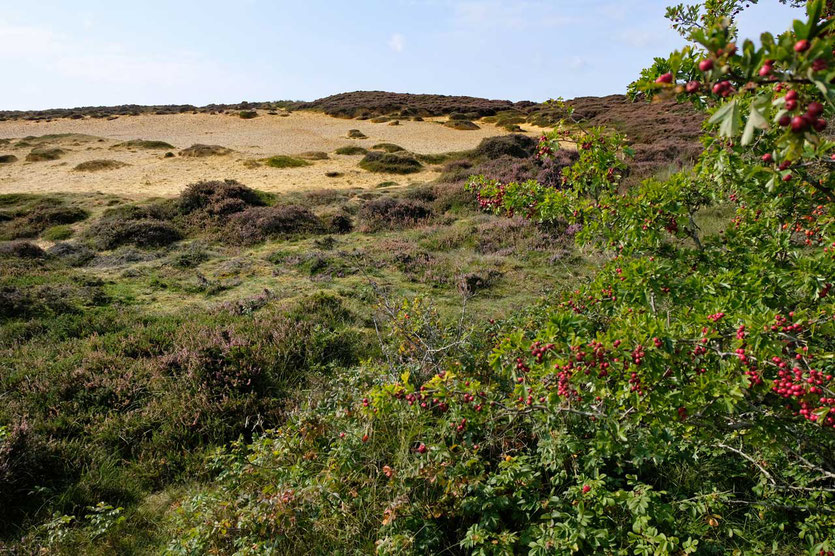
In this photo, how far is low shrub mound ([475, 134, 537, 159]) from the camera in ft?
79.0

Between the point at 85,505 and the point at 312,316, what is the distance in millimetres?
3823

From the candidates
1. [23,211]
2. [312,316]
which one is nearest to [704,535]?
[312,316]

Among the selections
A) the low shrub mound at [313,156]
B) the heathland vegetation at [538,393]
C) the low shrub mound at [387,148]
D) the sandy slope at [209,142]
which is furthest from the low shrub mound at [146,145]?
the heathland vegetation at [538,393]

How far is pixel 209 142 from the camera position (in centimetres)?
3603

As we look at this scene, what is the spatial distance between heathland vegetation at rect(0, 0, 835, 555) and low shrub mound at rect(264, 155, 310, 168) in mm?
19996

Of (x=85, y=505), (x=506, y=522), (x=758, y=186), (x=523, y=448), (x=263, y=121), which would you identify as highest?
(x=263, y=121)

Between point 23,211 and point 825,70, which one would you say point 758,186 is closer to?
point 825,70

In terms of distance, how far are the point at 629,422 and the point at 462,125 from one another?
40778mm

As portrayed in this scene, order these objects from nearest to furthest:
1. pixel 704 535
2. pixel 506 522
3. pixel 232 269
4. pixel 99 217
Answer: pixel 704 535 < pixel 506 522 < pixel 232 269 < pixel 99 217

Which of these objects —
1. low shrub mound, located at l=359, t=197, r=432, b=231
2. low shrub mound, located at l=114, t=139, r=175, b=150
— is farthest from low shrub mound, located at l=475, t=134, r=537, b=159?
low shrub mound, located at l=114, t=139, r=175, b=150

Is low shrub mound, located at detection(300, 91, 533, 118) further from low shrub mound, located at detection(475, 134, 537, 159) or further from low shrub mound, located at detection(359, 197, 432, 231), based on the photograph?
low shrub mound, located at detection(359, 197, 432, 231)

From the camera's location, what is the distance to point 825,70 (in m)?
1.08

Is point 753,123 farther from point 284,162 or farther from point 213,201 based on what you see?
point 284,162

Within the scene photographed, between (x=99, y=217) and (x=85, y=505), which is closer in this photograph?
(x=85, y=505)
